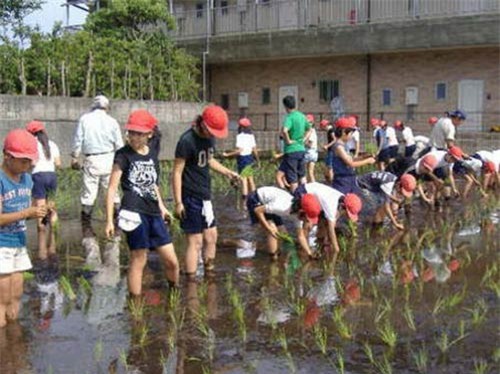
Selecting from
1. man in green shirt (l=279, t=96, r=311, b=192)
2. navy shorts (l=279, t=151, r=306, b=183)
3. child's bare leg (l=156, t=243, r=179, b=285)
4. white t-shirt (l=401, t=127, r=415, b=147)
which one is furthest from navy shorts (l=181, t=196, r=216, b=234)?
white t-shirt (l=401, t=127, r=415, b=147)

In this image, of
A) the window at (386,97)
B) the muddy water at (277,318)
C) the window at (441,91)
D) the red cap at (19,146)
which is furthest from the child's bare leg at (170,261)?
the window at (386,97)

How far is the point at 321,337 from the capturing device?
4.80 meters

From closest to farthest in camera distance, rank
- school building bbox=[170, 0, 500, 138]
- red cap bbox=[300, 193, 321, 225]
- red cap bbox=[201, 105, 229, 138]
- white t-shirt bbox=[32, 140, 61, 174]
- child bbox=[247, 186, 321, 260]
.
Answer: red cap bbox=[201, 105, 229, 138] < red cap bbox=[300, 193, 321, 225] < child bbox=[247, 186, 321, 260] < white t-shirt bbox=[32, 140, 61, 174] < school building bbox=[170, 0, 500, 138]

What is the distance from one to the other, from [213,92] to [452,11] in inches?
406

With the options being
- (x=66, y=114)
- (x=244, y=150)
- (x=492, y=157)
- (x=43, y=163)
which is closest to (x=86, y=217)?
(x=43, y=163)

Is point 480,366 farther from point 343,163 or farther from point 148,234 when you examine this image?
point 343,163

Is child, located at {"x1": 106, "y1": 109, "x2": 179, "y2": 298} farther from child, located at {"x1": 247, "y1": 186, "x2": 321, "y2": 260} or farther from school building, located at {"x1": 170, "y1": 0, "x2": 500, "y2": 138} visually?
school building, located at {"x1": 170, "y1": 0, "x2": 500, "y2": 138}

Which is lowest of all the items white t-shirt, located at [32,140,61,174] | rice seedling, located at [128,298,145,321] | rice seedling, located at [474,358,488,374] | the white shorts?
rice seedling, located at [474,358,488,374]

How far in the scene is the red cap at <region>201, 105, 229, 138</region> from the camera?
6.20 m

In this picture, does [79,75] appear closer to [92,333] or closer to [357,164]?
[357,164]

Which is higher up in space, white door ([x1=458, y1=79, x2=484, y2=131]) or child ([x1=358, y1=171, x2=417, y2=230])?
white door ([x1=458, y1=79, x2=484, y2=131])

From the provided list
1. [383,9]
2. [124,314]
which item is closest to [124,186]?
[124,314]

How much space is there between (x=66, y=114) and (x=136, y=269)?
413 inches

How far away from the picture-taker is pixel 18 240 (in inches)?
196
